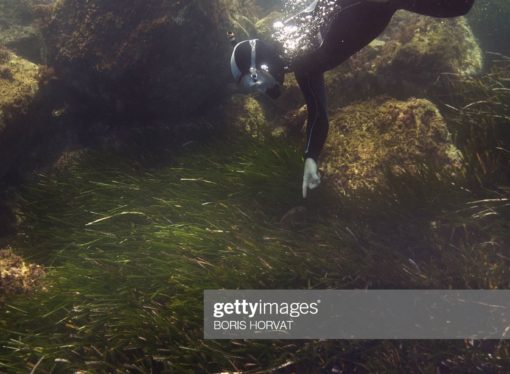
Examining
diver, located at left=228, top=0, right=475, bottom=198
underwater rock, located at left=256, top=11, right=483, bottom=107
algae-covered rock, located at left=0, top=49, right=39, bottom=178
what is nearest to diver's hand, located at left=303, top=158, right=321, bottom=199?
diver, located at left=228, top=0, right=475, bottom=198

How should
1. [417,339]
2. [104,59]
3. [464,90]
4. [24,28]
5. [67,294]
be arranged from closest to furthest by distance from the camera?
[417,339], [67,294], [464,90], [104,59], [24,28]

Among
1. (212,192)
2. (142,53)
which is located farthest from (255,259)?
(142,53)

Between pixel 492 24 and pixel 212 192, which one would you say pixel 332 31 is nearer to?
pixel 212 192

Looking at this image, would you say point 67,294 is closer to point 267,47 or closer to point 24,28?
point 267,47

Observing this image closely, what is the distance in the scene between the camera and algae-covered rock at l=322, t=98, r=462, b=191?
365 centimetres

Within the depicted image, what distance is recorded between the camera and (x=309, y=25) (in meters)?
3.22

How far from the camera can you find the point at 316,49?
3.10m

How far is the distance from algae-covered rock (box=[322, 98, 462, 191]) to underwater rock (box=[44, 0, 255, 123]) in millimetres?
2233

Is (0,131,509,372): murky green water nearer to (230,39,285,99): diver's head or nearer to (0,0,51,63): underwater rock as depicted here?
(230,39,285,99): diver's head

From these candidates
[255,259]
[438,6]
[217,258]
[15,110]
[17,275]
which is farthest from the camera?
[15,110]

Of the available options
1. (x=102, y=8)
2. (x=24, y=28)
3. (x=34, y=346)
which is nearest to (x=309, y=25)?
(x=102, y=8)

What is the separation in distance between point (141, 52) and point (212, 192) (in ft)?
7.22

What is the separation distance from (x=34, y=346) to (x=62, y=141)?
3.44 m

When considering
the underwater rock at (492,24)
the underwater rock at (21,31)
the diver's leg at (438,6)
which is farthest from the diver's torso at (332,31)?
the underwater rock at (21,31)
